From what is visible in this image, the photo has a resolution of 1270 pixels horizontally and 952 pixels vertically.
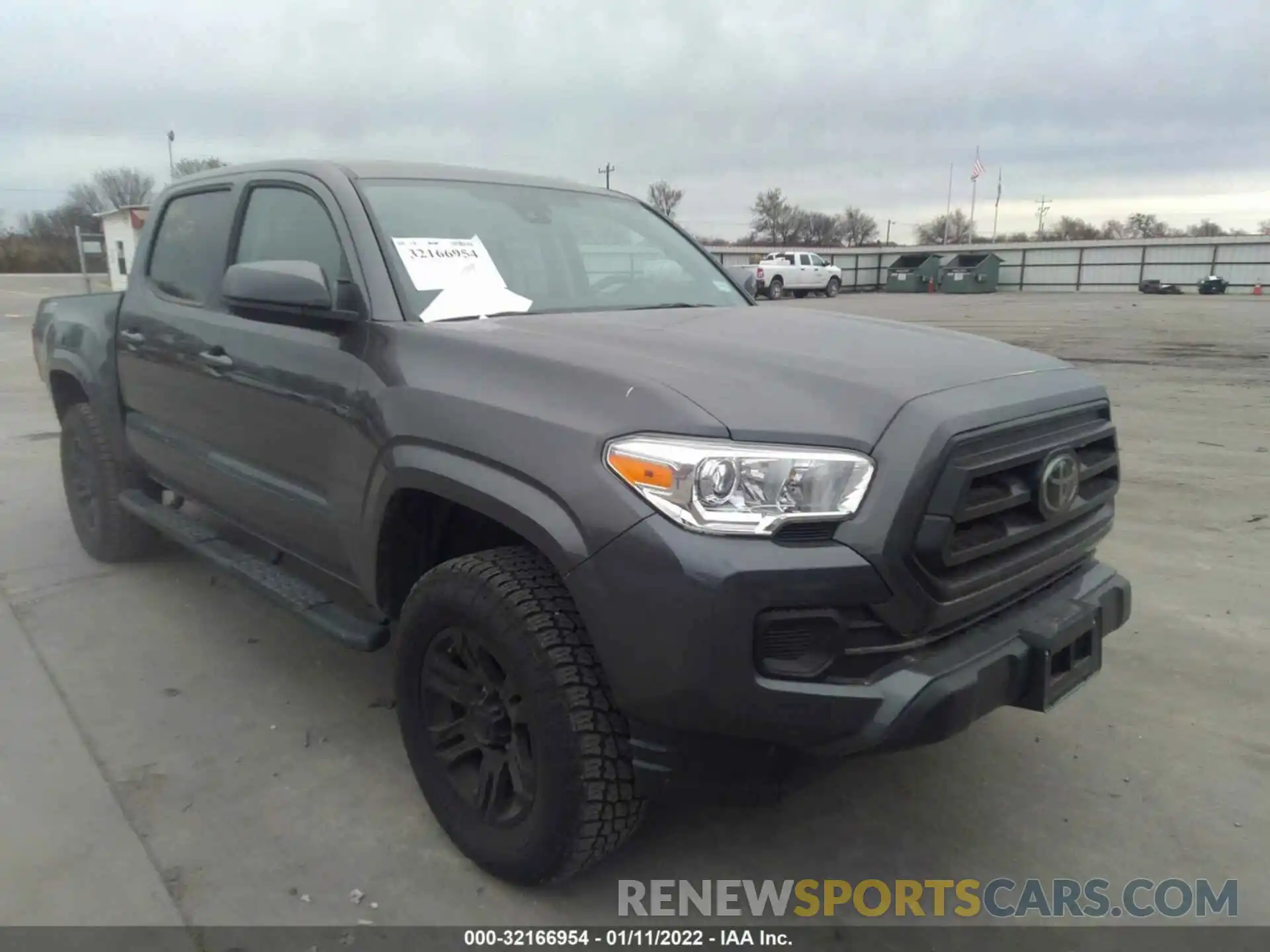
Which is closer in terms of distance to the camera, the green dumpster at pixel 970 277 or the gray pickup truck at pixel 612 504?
the gray pickup truck at pixel 612 504

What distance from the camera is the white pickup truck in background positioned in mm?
34969

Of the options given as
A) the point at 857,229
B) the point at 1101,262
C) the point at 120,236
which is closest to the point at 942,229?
the point at 857,229

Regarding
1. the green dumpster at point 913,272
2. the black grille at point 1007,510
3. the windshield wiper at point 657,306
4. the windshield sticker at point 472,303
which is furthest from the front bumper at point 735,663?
the green dumpster at point 913,272

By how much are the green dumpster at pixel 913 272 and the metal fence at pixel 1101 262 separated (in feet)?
4.91

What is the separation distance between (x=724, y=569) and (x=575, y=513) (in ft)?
1.20

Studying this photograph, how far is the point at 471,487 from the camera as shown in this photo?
227cm

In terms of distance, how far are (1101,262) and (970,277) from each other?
7.47 m

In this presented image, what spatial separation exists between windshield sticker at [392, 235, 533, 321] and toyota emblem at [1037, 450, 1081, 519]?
1593 millimetres

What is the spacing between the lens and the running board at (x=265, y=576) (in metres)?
2.86

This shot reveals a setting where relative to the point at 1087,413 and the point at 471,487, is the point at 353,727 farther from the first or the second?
the point at 1087,413

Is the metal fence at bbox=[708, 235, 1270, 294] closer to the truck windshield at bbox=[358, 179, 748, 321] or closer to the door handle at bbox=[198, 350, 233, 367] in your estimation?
the truck windshield at bbox=[358, 179, 748, 321]

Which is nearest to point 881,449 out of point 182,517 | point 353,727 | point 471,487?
point 471,487

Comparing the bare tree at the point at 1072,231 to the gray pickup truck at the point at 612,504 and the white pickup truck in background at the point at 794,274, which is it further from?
the gray pickup truck at the point at 612,504

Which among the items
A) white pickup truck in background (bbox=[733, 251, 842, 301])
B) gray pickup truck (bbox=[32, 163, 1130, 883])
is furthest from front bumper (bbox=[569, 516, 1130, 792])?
Answer: white pickup truck in background (bbox=[733, 251, 842, 301])
